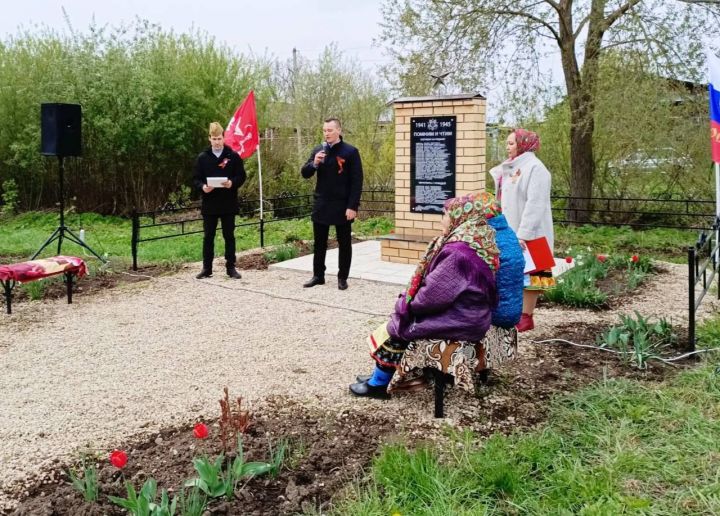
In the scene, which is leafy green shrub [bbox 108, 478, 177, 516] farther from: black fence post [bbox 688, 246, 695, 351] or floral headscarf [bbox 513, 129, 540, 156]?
floral headscarf [bbox 513, 129, 540, 156]

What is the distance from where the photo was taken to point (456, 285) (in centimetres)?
375

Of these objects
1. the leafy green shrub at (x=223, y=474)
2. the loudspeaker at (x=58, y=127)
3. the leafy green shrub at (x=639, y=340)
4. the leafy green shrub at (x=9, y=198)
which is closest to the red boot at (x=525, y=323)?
the leafy green shrub at (x=639, y=340)

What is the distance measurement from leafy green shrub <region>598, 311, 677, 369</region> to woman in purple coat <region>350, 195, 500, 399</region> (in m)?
1.41

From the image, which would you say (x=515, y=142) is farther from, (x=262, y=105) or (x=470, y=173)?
(x=262, y=105)

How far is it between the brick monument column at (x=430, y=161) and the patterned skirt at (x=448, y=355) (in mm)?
4460

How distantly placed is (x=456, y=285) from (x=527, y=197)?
2054 mm

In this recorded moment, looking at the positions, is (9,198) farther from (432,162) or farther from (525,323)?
(525,323)

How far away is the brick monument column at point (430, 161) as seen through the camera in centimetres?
848

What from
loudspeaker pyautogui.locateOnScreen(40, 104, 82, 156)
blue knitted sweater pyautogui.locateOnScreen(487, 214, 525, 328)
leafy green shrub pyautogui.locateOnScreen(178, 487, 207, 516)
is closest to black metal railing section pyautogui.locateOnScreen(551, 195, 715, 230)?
loudspeaker pyautogui.locateOnScreen(40, 104, 82, 156)

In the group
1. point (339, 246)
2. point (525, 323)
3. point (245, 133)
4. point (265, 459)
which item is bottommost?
point (265, 459)

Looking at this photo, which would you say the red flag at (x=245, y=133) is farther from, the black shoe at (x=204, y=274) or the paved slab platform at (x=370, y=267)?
the black shoe at (x=204, y=274)

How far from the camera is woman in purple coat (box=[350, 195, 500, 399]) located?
3768 mm

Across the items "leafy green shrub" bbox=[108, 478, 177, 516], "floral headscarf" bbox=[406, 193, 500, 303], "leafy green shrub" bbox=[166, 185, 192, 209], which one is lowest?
"leafy green shrub" bbox=[108, 478, 177, 516]

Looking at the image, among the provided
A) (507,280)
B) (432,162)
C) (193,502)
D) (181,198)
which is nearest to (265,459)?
(193,502)
